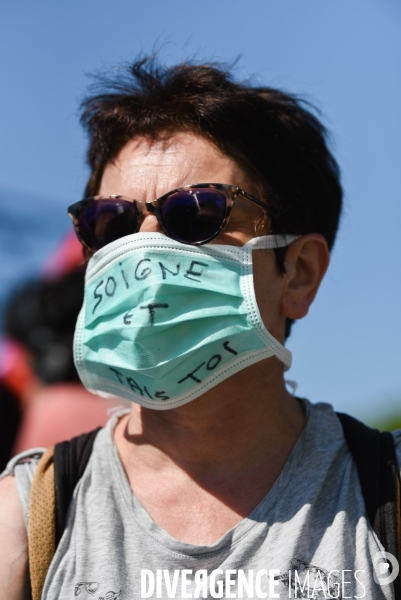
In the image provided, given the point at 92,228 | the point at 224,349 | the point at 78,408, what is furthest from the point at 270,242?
the point at 78,408

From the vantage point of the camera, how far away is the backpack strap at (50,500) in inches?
101

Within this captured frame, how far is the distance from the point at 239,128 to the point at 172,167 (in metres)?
0.37

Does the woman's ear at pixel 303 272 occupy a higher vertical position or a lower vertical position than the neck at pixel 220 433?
higher

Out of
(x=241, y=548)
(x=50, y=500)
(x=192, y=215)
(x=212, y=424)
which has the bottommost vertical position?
(x=241, y=548)

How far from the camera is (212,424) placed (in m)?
2.99

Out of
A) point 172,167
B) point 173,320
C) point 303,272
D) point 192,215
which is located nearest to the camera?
point 173,320

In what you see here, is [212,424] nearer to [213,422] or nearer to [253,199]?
[213,422]

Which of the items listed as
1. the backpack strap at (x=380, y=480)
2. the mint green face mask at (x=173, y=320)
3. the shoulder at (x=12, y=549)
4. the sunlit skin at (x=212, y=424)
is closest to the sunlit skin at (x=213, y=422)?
the sunlit skin at (x=212, y=424)

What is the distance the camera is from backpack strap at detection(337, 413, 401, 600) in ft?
8.34

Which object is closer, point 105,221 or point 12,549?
point 12,549

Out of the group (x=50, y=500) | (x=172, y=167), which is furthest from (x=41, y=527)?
(x=172, y=167)

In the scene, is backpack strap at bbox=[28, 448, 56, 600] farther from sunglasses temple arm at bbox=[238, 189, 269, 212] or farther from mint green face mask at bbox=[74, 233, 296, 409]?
sunglasses temple arm at bbox=[238, 189, 269, 212]

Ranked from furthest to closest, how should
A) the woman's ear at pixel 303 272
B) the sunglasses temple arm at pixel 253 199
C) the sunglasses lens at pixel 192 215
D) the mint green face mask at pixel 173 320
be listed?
the woman's ear at pixel 303 272 → the sunglasses temple arm at pixel 253 199 → the sunglasses lens at pixel 192 215 → the mint green face mask at pixel 173 320

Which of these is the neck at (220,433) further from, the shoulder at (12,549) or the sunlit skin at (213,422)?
the shoulder at (12,549)
